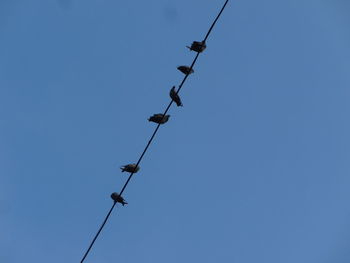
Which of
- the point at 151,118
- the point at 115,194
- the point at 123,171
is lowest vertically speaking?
the point at 115,194

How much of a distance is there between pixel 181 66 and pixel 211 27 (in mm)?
2094

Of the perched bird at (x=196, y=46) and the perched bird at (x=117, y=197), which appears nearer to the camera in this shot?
the perched bird at (x=117, y=197)

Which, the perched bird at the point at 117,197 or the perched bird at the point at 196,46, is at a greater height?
the perched bird at the point at 196,46

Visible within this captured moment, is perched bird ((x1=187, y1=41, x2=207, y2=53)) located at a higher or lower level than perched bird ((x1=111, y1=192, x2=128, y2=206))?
higher

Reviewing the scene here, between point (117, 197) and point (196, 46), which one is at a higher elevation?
point (196, 46)

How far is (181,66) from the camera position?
473 inches

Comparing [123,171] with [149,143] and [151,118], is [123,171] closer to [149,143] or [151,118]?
[151,118]

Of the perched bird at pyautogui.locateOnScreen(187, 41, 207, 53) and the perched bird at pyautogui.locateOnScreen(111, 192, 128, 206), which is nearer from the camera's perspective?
the perched bird at pyautogui.locateOnScreen(111, 192, 128, 206)

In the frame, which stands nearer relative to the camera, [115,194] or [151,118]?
[115,194]

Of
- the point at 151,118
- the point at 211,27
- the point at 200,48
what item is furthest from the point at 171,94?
the point at 211,27

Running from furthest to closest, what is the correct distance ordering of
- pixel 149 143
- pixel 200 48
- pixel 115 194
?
pixel 200 48
pixel 115 194
pixel 149 143

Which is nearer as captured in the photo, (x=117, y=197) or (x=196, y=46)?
(x=117, y=197)

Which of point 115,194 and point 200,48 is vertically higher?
point 200,48

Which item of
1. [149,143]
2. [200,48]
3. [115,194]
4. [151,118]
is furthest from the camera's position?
[151,118]
